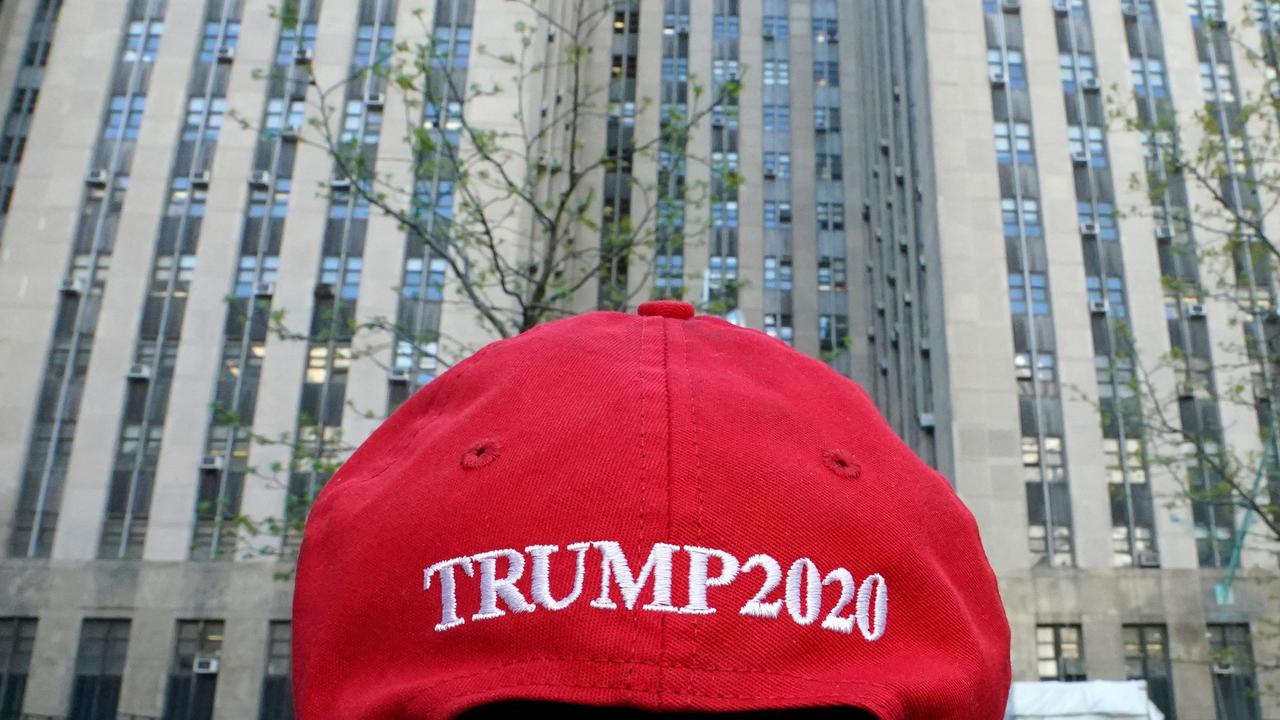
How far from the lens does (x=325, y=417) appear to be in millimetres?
34375

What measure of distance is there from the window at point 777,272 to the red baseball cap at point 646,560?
4669 centimetres

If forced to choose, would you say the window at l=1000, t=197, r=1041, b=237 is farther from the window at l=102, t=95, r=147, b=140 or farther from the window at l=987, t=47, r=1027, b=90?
the window at l=102, t=95, r=147, b=140

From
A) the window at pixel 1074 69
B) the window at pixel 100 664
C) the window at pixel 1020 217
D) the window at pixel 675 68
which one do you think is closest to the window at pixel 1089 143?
the window at pixel 1074 69

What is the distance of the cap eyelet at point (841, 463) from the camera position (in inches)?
49.5

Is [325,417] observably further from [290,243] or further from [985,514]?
[985,514]

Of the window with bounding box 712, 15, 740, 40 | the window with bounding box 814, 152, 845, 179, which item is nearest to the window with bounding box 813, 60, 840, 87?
the window with bounding box 814, 152, 845, 179

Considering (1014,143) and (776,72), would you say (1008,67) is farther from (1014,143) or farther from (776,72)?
(776,72)

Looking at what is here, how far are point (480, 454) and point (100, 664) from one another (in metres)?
36.2

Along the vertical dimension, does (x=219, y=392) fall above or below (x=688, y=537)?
above

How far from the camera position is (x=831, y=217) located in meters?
48.9

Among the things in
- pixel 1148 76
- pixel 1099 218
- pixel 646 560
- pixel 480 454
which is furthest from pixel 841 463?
pixel 1148 76

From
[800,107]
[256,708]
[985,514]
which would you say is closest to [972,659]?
[985,514]

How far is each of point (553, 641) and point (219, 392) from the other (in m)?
36.0

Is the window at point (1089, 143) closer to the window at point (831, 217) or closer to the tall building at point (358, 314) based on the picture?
the tall building at point (358, 314)
